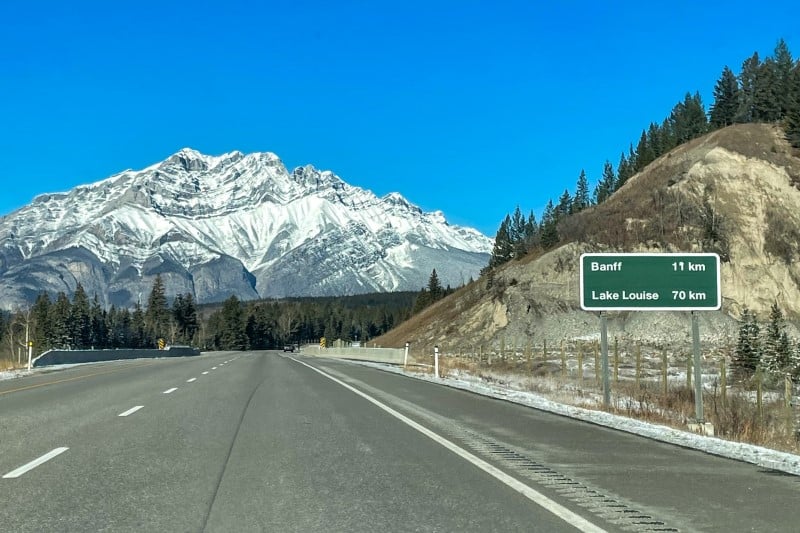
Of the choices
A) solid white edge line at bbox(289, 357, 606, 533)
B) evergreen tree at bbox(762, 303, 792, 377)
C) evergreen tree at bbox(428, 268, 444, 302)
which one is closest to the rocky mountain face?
evergreen tree at bbox(762, 303, 792, 377)

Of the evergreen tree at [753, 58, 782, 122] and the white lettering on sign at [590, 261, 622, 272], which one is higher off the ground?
the evergreen tree at [753, 58, 782, 122]

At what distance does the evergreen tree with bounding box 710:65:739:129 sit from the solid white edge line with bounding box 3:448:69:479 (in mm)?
129216

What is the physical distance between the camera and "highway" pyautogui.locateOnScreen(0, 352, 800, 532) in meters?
6.83

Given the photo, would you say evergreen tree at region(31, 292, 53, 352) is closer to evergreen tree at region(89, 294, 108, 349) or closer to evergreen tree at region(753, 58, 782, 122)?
evergreen tree at region(89, 294, 108, 349)

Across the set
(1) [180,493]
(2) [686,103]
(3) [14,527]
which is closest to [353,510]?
(1) [180,493]

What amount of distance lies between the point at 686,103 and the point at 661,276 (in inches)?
5944

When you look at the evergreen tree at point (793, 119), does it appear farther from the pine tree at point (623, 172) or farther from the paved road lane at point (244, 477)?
the paved road lane at point (244, 477)

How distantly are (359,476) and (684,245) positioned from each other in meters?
80.8

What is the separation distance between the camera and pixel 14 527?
21.2 ft

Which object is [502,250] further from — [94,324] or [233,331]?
[94,324]

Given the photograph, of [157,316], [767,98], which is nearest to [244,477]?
[767,98]

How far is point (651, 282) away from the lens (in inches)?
697

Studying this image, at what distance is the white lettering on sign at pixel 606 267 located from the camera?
18297 millimetres

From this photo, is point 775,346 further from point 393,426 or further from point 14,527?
point 14,527
